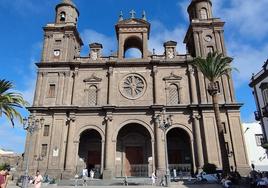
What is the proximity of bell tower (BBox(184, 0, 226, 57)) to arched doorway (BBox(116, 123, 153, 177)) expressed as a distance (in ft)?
41.6

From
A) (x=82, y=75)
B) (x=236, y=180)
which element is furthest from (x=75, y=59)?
(x=236, y=180)

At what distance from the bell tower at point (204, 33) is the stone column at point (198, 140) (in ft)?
28.3

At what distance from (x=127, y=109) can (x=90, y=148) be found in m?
6.87

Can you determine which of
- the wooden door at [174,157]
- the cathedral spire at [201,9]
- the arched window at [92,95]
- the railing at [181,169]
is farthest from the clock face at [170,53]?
the railing at [181,169]

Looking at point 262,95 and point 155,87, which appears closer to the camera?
point 155,87

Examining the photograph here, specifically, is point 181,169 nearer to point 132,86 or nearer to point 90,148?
point 90,148

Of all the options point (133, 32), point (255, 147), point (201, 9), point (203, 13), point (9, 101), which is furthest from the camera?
point (255, 147)

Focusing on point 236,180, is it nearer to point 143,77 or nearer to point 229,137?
point 229,137

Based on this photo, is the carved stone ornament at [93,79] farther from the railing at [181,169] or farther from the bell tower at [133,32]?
the railing at [181,169]

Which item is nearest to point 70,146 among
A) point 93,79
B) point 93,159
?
point 93,159

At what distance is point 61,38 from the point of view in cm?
3509

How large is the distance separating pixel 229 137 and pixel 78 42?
24509 millimetres

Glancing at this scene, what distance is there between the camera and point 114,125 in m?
30.2

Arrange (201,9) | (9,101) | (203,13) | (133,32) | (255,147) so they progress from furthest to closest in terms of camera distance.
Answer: (255,147) < (201,9) < (203,13) < (133,32) < (9,101)
